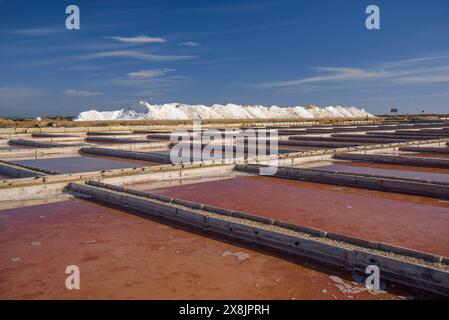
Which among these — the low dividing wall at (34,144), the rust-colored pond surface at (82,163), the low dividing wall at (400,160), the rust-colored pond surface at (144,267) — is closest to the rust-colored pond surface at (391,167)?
the low dividing wall at (400,160)

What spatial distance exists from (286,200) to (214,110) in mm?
48007

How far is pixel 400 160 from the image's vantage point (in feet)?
30.9

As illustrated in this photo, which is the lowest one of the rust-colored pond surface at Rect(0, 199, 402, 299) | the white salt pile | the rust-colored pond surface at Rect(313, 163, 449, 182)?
the rust-colored pond surface at Rect(0, 199, 402, 299)

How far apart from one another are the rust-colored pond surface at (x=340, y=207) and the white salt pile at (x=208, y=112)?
3673 centimetres

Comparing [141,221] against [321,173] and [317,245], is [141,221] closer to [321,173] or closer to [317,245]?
[317,245]

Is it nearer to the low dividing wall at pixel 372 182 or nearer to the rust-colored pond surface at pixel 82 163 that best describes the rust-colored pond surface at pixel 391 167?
the low dividing wall at pixel 372 182

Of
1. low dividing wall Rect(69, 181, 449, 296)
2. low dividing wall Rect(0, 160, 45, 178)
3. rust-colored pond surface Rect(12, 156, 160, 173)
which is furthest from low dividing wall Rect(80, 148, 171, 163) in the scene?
low dividing wall Rect(69, 181, 449, 296)

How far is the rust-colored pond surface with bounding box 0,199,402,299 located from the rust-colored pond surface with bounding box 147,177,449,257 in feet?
3.67

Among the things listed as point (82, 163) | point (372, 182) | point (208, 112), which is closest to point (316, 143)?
point (372, 182)

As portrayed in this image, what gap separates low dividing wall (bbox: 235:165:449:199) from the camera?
6074 millimetres

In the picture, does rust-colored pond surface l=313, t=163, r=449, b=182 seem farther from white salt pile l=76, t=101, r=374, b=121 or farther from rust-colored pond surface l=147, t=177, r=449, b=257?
white salt pile l=76, t=101, r=374, b=121

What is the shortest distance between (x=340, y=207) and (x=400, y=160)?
4791 millimetres

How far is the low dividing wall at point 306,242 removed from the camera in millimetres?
3018
